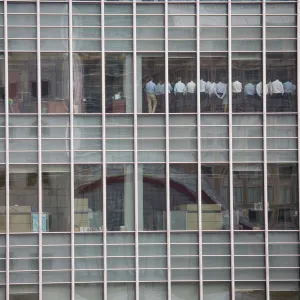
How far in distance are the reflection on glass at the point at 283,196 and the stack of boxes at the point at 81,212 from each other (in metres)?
5.66

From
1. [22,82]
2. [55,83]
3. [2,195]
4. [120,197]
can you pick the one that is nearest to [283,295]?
[120,197]

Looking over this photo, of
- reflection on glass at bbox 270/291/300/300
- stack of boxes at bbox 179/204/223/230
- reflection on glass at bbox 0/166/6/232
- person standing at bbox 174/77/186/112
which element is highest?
person standing at bbox 174/77/186/112

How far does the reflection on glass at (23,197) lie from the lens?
2997 cm

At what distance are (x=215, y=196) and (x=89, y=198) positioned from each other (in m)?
3.89

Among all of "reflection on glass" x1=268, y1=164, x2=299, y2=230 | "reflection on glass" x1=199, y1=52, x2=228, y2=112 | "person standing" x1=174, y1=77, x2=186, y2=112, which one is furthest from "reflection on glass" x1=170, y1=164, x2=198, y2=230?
"reflection on glass" x1=268, y1=164, x2=299, y2=230

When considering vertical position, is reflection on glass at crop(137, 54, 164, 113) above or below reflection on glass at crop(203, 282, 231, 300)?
above

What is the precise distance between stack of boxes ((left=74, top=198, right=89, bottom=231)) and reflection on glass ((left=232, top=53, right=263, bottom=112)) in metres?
5.58

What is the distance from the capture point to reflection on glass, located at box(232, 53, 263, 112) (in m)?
30.5

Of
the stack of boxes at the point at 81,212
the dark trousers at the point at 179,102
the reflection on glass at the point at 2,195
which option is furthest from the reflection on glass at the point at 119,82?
the reflection on glass at the point at 2,195

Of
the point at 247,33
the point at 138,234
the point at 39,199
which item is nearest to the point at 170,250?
the point at 138,234

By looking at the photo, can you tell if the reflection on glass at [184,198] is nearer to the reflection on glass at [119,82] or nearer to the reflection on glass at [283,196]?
the reflection on glass at [283,196]

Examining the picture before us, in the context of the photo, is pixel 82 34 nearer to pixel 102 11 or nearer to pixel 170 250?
pixel 102 11

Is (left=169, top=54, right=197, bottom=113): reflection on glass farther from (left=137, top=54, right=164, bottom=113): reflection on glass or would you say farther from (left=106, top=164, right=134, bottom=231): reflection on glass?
(left=106, top=164, right=134, bottom=231): reflection on glass

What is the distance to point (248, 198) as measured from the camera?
30.3 m
